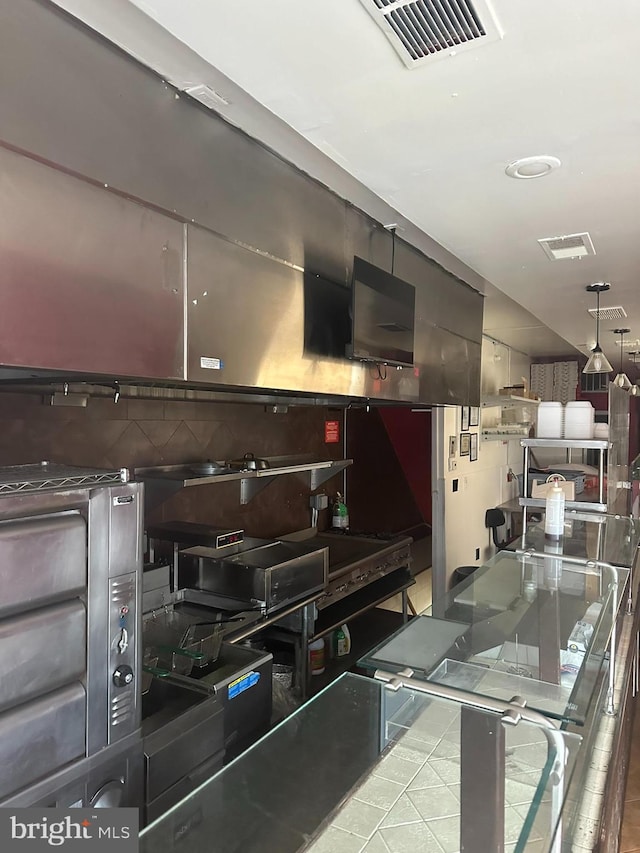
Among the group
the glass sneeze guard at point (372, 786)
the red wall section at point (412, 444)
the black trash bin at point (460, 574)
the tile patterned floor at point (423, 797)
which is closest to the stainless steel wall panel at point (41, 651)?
the glass sneeze guard at point (372, 786)

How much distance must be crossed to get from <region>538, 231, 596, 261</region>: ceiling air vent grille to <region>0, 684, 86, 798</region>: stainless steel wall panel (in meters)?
2.64

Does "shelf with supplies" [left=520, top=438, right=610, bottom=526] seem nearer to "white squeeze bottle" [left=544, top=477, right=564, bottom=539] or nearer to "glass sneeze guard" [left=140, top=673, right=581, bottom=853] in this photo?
"white squeeze bottle" [left=544, top=477, right=564, bottom=539]

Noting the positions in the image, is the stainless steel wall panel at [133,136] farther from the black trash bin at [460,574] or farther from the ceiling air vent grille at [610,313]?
the black trash bin at [460,574]

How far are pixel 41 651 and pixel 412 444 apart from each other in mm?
4309

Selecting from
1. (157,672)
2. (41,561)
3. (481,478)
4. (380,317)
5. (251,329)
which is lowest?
(157,672)

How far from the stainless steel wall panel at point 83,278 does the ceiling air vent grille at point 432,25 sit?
749 mm

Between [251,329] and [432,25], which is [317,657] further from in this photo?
[432,25]

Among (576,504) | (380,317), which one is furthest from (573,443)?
(380,317)

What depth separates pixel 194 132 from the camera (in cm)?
173

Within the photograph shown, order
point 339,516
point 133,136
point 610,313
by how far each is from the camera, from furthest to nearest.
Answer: point 339,516
point 610,313
point 133,136

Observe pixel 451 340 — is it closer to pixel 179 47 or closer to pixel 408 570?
pixel 408 570

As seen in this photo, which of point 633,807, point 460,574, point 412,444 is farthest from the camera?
point 412,444

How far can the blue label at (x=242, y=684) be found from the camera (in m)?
2.21

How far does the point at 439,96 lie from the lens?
1.58 m
